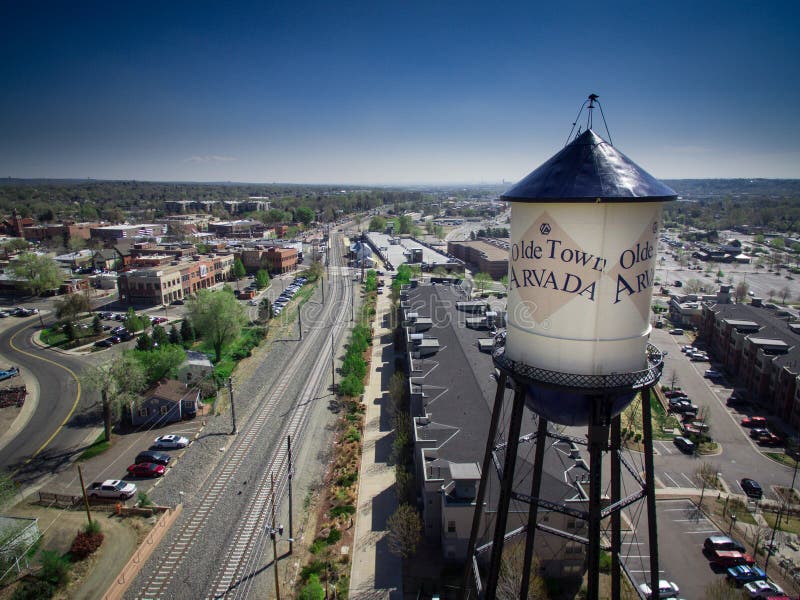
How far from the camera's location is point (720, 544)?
65.4 ft

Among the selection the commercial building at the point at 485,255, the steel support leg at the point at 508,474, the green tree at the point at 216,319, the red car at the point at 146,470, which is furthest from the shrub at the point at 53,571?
the commercial building at the point at 485,255

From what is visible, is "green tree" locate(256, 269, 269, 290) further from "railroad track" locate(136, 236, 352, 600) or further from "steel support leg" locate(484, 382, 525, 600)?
"steel support leg" locate(484, 382, 525, 600)

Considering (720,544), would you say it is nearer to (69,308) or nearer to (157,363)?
(157,363)

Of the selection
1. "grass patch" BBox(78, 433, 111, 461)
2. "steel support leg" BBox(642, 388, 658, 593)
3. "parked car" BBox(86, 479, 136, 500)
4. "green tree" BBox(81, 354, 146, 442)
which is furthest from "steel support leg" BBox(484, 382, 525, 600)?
"green tree" BBox(81, 354, 146, 442)

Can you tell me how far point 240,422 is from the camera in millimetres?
30125

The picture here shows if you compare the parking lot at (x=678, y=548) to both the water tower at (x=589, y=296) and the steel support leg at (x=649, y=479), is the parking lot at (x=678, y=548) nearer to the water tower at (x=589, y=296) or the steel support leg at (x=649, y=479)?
the steel support leg at (x=649, y=479)

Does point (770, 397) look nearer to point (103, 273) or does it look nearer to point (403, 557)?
point (403, 557)

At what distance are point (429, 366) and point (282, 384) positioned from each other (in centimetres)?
1168

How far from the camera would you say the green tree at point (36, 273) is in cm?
5953

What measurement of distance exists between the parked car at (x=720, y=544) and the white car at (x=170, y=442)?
85.4 feet

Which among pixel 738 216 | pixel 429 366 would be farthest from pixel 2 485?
pixel 738 216

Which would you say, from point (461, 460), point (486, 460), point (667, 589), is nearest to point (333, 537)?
point (461, 460)

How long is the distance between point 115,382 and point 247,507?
1175 centimetres

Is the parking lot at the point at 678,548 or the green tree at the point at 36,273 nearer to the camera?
the parking lot at the point at 678,548
